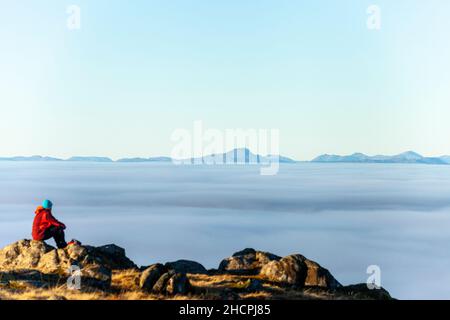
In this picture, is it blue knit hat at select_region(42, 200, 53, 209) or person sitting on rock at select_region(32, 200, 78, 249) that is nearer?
blue knit hat at select_region(42, 200, 53, 209)

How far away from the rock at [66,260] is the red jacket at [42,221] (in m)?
1.08

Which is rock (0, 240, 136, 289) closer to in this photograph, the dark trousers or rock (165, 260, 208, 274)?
the dark trousers

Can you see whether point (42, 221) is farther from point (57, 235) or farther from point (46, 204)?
point (57, 235)

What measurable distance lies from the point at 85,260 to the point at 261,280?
30.2 ft

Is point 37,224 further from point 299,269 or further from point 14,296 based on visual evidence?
point 299,269

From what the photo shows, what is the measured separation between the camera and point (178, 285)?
2123 centimetres

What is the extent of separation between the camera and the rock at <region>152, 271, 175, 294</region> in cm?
2122

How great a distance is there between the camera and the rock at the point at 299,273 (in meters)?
25.0

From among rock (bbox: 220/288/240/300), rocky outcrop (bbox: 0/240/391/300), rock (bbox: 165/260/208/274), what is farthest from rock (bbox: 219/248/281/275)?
rock (bbox: 220/288/240/300)

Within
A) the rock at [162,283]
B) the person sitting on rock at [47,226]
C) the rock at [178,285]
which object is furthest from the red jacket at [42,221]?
the rock at [178,285]

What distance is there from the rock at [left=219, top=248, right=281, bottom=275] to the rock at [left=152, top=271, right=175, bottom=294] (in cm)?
624

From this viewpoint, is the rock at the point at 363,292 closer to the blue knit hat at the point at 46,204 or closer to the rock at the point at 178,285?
the rock at the point at 178,285
